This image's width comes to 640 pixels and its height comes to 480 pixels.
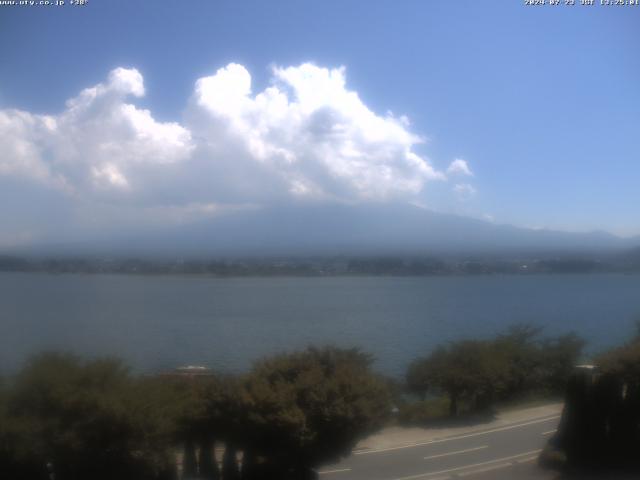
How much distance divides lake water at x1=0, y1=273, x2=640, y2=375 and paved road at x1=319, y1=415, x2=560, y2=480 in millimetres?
2885

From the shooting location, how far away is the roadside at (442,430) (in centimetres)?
1030

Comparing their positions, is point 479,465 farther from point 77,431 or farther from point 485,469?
point 77,431

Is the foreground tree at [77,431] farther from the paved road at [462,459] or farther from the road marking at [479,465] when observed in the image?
the road marking at [479,465]

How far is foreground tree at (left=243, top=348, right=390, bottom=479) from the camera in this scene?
7785 mm

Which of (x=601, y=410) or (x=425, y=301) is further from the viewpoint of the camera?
(x=425, y=301)

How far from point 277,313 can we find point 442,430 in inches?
610

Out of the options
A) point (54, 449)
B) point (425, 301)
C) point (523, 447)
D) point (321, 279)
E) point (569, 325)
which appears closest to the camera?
point (54, 449)

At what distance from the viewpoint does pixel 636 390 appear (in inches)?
340

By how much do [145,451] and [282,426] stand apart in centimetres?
183

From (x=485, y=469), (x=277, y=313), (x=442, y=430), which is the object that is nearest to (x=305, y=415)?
(x=485, y=469)

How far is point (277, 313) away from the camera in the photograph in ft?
86.1

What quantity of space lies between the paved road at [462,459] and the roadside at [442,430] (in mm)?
211

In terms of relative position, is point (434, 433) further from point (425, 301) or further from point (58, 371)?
point (425, 301)

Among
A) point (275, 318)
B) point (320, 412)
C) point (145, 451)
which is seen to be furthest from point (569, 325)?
point (145, 451)
